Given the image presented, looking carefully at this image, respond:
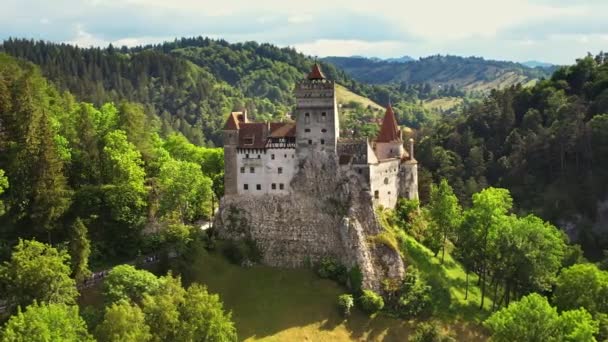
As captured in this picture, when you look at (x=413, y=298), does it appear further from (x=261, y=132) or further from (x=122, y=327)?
(x=122, y=327)

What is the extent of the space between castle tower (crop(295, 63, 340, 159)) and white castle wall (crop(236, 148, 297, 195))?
297 centimetres

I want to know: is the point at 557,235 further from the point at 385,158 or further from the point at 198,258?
the point at 198,258

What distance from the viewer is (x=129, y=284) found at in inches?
2450

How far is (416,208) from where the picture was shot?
88750 millimetres

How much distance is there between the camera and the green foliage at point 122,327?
5125 centimetres

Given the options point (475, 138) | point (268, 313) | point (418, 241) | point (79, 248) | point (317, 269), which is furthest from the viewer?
point (475, 138)

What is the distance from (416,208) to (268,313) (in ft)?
93.7

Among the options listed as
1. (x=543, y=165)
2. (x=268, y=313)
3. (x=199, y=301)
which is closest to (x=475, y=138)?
(x=543, y=165)

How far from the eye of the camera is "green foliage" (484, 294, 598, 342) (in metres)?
54.4

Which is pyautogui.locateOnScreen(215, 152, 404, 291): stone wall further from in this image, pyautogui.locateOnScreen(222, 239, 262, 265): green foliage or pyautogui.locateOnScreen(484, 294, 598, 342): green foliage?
pyautogui.locateOnScreen(484, 294, 598, 342): green foliage

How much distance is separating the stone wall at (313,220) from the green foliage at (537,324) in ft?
75.7

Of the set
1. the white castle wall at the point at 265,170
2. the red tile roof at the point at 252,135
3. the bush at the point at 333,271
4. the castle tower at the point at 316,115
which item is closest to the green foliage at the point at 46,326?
the white castle wall at the point at 265,170

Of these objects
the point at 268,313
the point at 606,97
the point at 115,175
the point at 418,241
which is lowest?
the point at 268,313

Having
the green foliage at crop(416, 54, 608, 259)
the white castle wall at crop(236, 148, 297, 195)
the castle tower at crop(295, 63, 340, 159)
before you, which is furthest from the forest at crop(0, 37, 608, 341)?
the castle tower at crop(295, 63, 340, 159)
